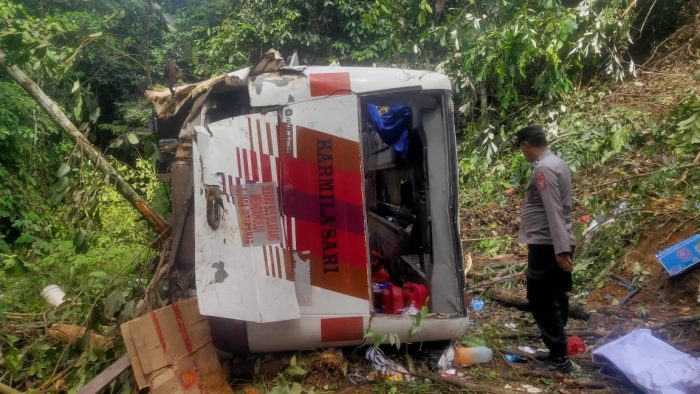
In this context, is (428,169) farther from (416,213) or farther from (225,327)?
(225,327)

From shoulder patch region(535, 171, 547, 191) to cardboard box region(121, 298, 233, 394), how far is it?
2.17 m

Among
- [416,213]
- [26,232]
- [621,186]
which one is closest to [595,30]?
[621,186]

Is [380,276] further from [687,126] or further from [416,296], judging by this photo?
[687,126]

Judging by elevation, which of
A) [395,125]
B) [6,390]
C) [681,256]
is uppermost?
[395,125]

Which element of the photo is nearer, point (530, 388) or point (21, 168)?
point (530, 388)

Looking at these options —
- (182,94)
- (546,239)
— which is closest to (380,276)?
(546,239)

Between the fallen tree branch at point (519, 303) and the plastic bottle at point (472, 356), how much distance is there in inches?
32.0

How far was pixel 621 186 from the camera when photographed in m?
5.63

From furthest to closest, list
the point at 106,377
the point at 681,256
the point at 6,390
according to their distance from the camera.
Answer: the point at 681,256, the point at 6,390, the point at 106,377

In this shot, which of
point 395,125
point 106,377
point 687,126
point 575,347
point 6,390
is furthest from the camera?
point 687,126

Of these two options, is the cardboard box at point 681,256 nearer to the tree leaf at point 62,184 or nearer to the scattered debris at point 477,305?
the scattered debris at point 477,305

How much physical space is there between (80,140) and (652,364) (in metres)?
3.55

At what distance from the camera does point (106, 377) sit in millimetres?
2764

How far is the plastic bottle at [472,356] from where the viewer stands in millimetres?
3457
